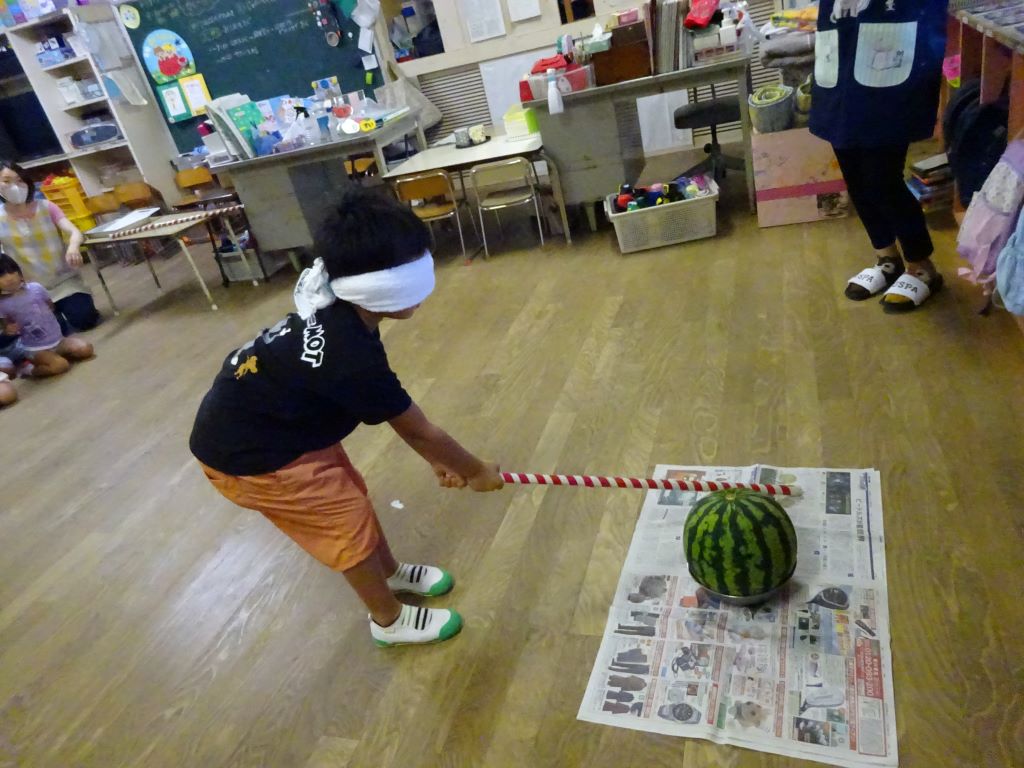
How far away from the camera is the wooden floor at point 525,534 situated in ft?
4.65

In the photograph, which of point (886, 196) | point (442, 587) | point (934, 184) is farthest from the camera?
point (934, 184)

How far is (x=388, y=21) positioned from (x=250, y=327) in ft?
9.08

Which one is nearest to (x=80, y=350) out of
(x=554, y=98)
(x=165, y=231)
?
(x=165, y=231)

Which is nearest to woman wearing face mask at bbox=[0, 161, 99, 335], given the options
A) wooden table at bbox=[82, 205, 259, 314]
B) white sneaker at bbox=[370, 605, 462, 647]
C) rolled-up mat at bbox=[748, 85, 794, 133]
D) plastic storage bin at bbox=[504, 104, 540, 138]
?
wooden table at bbox=[82, 205, 259, 314]

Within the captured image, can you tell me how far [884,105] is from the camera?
213 cm

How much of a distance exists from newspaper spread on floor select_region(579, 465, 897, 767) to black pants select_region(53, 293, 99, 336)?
13.1 ft

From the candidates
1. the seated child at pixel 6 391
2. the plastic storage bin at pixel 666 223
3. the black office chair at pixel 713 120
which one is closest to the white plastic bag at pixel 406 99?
the black office chair at pixel 713 120

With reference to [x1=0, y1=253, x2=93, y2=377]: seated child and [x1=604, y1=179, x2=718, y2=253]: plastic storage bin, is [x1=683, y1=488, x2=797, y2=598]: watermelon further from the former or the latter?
[x1=0, y1=253, x2=93, y2=377]: seated child

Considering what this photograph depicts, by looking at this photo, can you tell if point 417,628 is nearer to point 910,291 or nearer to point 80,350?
point 910,291

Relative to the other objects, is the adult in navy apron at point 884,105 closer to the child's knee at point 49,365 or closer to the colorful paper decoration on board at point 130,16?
the child's knee at point 49,365

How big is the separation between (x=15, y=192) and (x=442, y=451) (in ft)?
12.8

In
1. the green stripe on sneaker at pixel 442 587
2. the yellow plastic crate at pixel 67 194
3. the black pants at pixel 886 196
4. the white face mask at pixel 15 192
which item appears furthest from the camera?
the yellow plastic crate at pixel 67 194

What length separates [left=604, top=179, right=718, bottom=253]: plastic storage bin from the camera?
3.39 metres

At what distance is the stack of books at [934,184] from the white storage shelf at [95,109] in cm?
547
